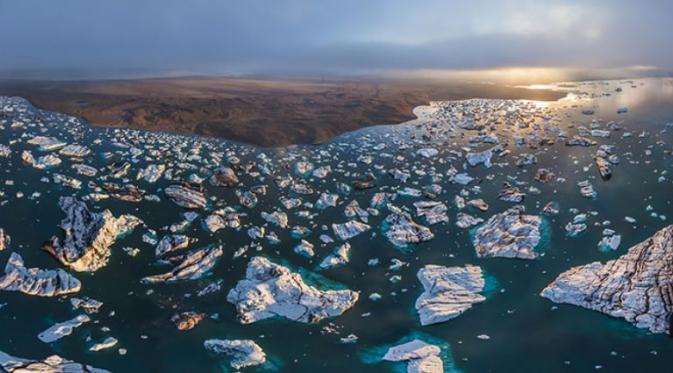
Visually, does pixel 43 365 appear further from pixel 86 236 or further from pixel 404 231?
pixel 404 231

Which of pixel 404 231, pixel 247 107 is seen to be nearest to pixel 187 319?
pixel 404 231

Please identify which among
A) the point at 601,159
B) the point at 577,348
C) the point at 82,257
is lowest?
the point at 577,348

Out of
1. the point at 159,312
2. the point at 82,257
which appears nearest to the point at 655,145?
the point at 159,312

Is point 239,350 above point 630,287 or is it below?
below

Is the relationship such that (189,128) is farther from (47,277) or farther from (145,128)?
(47,277)

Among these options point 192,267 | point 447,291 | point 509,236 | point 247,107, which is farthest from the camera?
point 247,107

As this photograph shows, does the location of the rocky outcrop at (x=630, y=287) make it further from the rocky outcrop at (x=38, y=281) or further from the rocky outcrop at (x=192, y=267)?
the rocky outcrop at (x=38, y=281)
